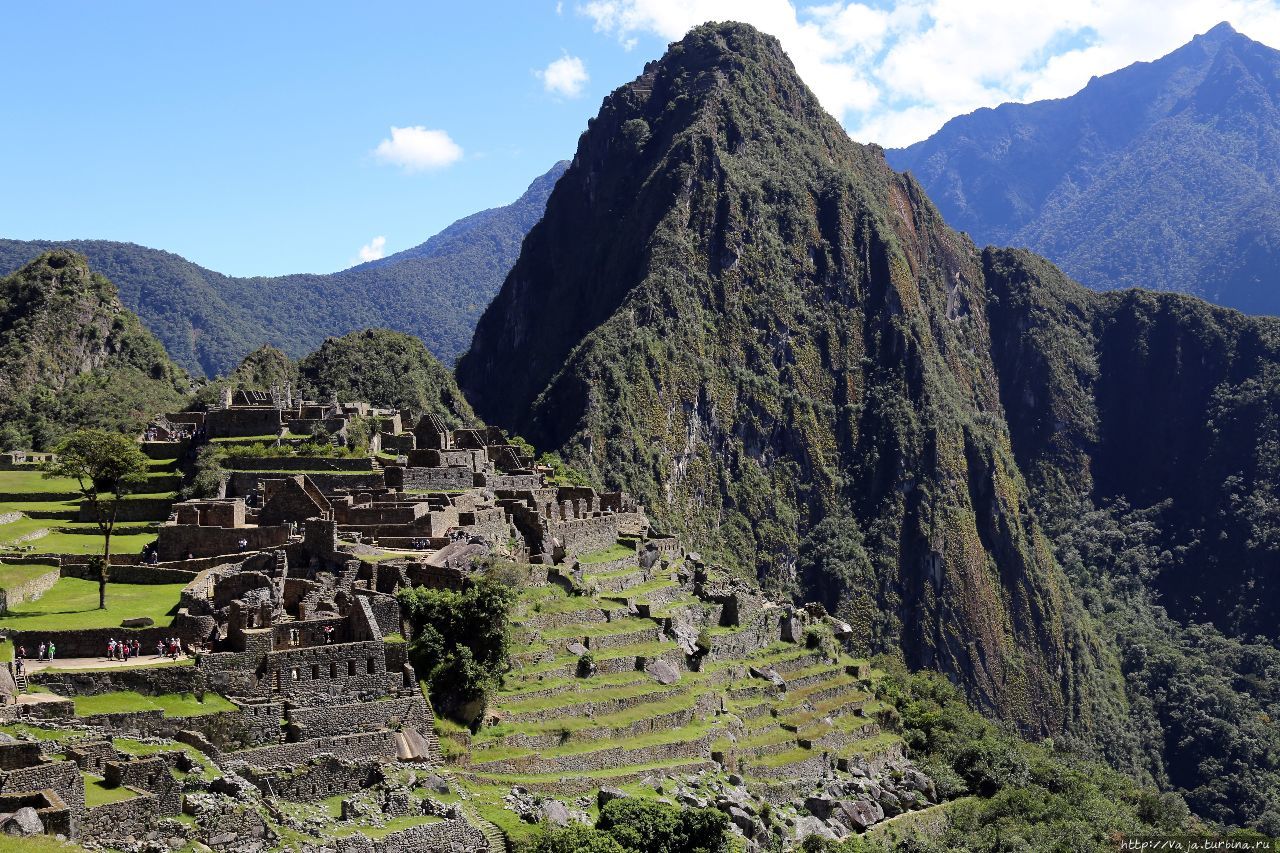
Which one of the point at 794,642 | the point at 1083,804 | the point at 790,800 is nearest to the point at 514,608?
the point at 790,800

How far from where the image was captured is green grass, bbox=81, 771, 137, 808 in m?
27.9

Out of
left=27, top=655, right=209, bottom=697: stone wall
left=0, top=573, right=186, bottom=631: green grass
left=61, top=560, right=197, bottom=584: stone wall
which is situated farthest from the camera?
left=61, top=560, right=197, bottom=584: stone wall

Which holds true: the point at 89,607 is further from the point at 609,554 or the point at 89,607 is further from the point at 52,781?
the point at 609,554

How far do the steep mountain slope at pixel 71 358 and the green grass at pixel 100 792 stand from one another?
242ft

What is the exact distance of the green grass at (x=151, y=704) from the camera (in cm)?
3164

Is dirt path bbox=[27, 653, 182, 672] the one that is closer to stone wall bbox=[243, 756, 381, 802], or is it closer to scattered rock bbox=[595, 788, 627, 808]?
stone wall bbox=[243, 756, 381, 802]

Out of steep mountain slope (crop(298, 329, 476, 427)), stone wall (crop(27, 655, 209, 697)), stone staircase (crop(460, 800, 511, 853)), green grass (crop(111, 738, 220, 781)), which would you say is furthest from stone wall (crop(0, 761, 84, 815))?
steep mountain slope (crop(298, 329, 476, 427))

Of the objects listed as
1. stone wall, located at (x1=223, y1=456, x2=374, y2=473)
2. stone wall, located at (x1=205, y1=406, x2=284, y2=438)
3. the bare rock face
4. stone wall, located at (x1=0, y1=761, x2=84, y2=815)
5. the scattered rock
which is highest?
stone wall, located at (x1=205, y1=406, x2=284, y2=438)

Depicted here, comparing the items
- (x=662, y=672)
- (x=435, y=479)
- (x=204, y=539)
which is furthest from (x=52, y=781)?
(x=435, y=479)

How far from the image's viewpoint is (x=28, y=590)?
43188 millimetres

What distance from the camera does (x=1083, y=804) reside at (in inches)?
2867

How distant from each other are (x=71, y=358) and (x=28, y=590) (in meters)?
90.6

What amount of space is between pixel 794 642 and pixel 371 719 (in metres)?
38.6

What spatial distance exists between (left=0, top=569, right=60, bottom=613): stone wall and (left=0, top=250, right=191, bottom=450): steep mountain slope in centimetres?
5501
